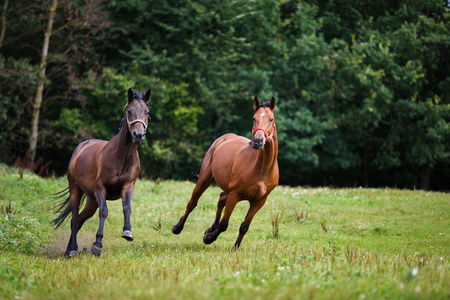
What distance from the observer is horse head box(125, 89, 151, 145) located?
7.97 meters

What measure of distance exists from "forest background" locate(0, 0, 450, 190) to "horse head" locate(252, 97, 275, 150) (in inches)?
680

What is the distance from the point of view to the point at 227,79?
2916 centimetres

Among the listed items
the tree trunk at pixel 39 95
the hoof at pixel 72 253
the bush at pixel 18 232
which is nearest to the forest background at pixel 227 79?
the tree trunk at pixel 39 95

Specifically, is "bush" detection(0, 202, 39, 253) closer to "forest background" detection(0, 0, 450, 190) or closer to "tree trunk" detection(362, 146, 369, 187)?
"forest background" detection(0, 0, 450, 190)

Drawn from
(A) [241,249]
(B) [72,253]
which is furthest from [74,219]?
(A) [241,249]

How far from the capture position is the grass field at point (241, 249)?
466cm

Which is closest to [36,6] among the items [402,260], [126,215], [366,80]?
[366,80]

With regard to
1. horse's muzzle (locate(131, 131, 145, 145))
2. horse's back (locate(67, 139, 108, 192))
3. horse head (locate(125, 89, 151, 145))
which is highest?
horse head (locate(125, 89, 151, 145))

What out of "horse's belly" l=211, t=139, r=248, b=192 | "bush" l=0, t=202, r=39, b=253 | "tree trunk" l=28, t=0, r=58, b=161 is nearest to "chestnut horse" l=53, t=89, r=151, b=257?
"bush" l=0, t=202, r=39, b=253

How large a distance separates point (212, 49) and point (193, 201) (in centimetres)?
1897

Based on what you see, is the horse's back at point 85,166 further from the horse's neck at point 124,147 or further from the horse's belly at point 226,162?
the horse's belly at point 226,162

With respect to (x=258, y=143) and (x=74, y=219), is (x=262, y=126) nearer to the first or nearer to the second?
(x=258, y=143)

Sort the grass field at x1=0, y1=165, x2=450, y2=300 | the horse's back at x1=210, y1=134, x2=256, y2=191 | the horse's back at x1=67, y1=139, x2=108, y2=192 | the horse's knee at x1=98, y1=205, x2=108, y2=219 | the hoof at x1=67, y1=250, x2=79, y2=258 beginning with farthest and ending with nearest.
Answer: the horse's back at x1=67, y1=139, x2=108, y2=192 → the horse's back at x1=210, y1=134, x2=256, y2=191 → the hoof at x1=67, y1=250, x2=79, y2=258 → the horse's knee at x1=98, y1=205, x2=108, y2=219 → the grass field at x1=0, y1=165, x2=450, y2=300

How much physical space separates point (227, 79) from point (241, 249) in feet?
70.0
